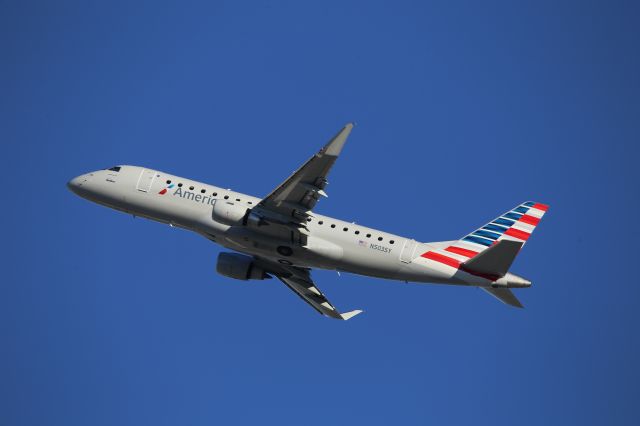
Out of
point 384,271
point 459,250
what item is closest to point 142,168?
point 384,271

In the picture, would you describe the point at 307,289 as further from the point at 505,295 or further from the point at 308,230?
the point at 505,295

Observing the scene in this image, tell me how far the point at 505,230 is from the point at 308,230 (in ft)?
38.8

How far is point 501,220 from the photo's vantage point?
166ft

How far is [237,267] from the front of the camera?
53312 mm

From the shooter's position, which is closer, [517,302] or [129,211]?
[517,302]

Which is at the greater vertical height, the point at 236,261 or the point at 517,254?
the point at 517,254

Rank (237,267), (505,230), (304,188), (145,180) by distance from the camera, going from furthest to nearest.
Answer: (237,267), (145,180), (505,230), (304,188)

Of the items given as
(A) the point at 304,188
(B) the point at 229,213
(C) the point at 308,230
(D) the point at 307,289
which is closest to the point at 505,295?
(C) the point at 308,230

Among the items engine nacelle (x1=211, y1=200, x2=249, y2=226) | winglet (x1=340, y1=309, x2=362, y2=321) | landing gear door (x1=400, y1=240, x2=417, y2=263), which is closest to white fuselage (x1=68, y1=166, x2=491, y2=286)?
landing gear door (x1=400, y1=240, x2=417, y2=263)

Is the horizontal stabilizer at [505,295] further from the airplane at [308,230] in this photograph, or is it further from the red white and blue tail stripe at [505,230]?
the red white and blue tail stripe at [505,230]

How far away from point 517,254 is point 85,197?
2598cm

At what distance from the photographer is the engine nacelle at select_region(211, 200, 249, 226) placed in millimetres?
46625

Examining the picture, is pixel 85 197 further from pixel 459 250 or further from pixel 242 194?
pixel 459 250

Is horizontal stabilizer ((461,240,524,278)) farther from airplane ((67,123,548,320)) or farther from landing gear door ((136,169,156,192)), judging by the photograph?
landing gear door ((136,169,156,192))
